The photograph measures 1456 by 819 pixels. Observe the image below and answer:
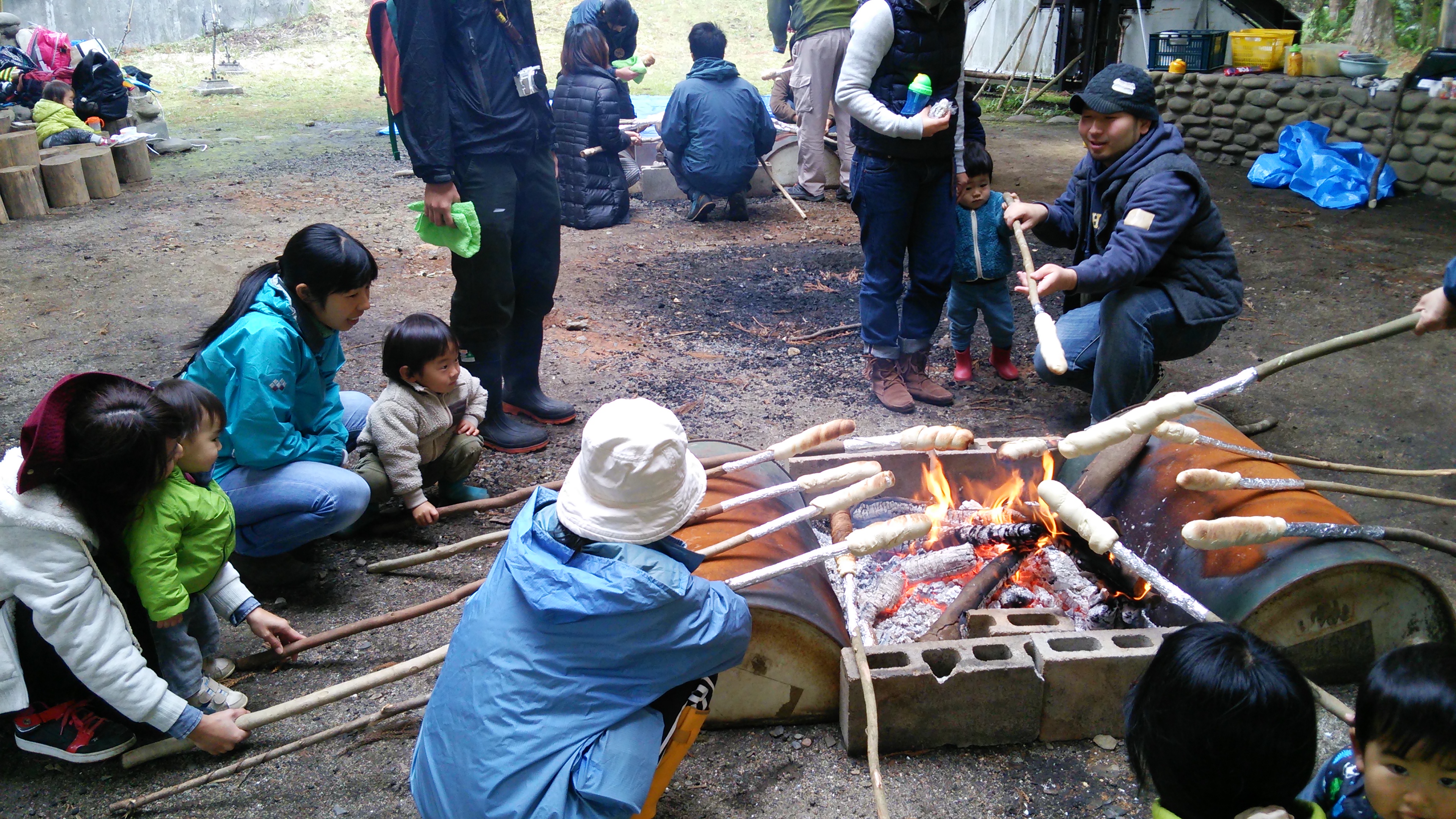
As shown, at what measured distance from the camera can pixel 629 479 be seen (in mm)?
2076

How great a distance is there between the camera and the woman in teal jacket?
3.33m

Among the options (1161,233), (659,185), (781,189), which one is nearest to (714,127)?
(781,189)

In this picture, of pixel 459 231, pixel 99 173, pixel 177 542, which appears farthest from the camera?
pixel 99 173

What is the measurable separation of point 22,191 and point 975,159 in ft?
29.2

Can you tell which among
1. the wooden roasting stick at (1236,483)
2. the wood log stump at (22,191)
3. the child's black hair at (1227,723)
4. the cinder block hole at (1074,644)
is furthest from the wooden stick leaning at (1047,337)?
the wood log stump at (22,191)

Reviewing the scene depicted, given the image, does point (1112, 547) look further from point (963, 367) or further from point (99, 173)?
point (99, 173)

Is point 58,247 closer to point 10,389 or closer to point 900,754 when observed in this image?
point 10,389

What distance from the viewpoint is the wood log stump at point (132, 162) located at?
10.3 meters

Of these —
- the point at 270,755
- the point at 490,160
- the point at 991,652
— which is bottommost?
the point at 270,755

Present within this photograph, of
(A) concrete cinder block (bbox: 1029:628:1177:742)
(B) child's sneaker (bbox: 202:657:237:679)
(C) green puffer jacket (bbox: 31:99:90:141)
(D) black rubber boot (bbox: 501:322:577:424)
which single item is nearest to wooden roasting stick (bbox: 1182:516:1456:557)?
(A) concrete cinder block (bbox: 1029:628:1177:742)

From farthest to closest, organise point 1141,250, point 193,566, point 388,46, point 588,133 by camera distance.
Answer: point 588,133 → point 388,46 → point 1141,250 → point 193,566

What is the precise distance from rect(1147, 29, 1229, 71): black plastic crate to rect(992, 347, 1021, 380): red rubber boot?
7615 millimetres

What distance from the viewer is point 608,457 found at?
2.07 meters

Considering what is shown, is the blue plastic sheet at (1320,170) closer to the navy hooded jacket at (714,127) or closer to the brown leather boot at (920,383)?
the navy hooded jacket at (714,127)
